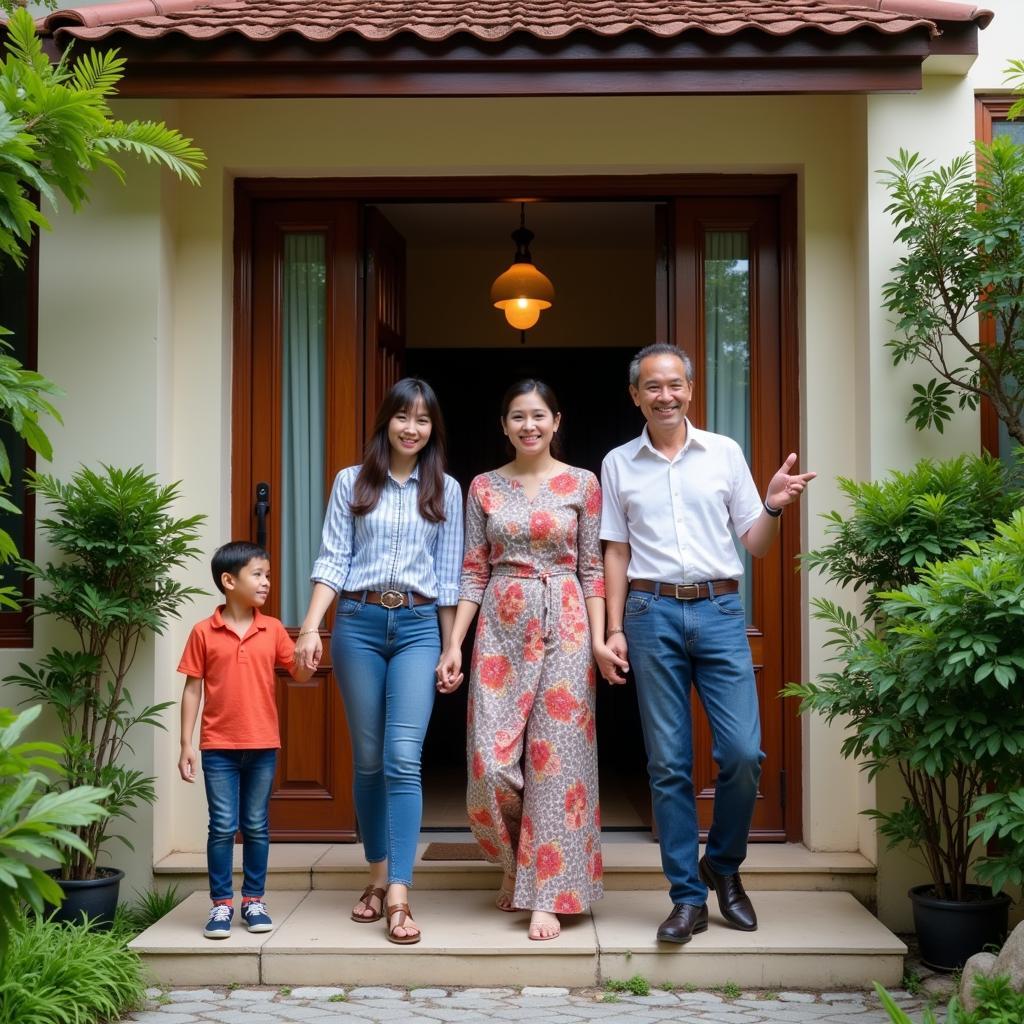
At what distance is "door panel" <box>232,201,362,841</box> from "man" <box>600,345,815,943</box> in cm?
174

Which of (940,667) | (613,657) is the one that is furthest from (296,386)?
(940,667)

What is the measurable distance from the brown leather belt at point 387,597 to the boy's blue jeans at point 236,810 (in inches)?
25.3

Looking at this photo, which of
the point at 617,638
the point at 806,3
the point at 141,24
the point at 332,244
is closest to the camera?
the point at 617,638

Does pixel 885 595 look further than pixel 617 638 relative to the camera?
No

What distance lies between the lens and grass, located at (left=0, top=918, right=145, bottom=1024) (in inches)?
147

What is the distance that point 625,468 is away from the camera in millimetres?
4488

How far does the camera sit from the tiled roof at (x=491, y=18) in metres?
4.79

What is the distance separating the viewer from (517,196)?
564cm

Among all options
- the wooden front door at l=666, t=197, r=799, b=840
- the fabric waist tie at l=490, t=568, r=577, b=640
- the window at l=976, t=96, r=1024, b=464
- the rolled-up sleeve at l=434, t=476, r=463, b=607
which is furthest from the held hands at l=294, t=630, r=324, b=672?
the window at l=976, t=96, r=1024, b=464

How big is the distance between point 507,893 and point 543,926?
37cm

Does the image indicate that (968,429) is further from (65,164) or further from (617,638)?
(65,164)

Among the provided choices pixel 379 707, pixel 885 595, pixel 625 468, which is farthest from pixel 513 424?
pixel 885 595

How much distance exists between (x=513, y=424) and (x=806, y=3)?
2451 millimetres

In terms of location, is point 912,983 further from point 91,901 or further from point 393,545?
point 91,901
